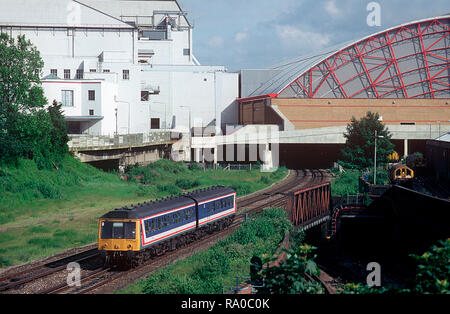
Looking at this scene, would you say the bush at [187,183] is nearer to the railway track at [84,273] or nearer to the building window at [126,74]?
the railway track at [84,273]

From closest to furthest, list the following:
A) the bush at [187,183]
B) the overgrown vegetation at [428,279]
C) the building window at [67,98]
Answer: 1. the overgrown vegetation at [428,279]
2. the bush at [187,183]
3. the building window at [67,98]

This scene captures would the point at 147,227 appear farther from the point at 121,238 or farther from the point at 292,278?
the point at 292,278

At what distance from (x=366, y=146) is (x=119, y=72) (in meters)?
36.0

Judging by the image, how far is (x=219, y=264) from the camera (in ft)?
76.2

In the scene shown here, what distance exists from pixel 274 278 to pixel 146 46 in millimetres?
79246

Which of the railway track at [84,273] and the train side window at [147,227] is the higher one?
the train side window at [147,227]

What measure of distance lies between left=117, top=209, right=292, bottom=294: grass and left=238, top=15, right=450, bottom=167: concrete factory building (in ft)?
132

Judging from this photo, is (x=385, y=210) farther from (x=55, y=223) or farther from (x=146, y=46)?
(x=146, y=46)

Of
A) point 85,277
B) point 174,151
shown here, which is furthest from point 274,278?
point 174,151

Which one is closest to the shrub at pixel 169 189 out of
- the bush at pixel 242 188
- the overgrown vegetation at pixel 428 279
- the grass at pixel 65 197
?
the grass at pixel 65 197

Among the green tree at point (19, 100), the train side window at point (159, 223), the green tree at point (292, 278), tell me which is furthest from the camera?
the green tree at point (19, 100)

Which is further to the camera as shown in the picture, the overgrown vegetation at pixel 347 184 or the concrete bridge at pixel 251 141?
the concrete bridge at pixel 251 141

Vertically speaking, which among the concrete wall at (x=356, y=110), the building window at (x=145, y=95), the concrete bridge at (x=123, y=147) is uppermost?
the building window at (x=145, y=95)

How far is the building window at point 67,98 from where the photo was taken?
58.9m
